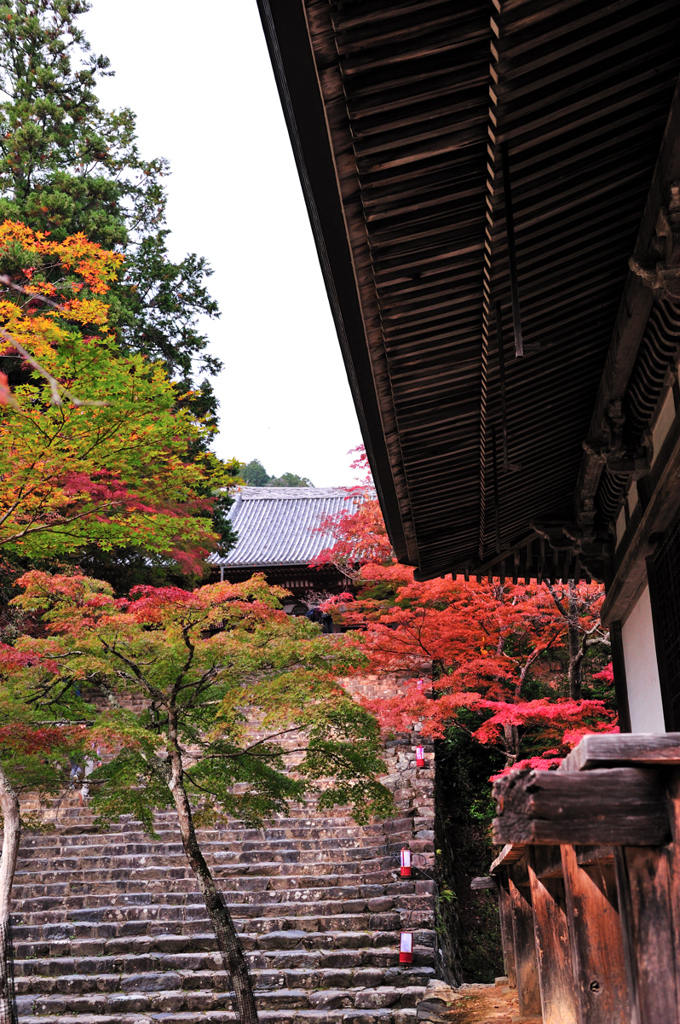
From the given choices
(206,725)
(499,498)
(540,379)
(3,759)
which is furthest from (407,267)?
(3,759)

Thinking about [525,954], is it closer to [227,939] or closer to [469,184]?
[227,939]

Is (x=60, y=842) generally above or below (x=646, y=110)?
below

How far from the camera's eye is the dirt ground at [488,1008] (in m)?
6.63

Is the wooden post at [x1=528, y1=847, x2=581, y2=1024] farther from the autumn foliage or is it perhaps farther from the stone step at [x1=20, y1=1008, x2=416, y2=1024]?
the autumn foliage

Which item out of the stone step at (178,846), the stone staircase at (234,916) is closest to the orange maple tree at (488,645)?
the stone step at (178,846)

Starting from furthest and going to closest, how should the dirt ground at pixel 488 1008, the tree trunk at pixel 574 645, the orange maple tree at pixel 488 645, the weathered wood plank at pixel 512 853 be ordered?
the tree trunk at pixel 574 645 → the orange maple tree at pixel 488 645 → the dirt ground at pixel 488 1008 → the weathered wood plank at pixel 512 853

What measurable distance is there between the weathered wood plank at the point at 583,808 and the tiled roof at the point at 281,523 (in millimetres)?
20297

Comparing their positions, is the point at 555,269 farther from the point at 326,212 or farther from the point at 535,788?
the point at 535,788

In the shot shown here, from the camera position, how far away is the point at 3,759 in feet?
28.9

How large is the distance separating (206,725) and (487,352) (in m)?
6.04

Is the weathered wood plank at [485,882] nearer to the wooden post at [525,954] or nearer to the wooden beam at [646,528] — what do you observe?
the wooden post at [525,954]

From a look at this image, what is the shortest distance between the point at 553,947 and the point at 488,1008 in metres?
3.53

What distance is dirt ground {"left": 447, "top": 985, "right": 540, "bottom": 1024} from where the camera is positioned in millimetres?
6629

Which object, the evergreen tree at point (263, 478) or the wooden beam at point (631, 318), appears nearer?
the wooden beam at point (631, 318)
